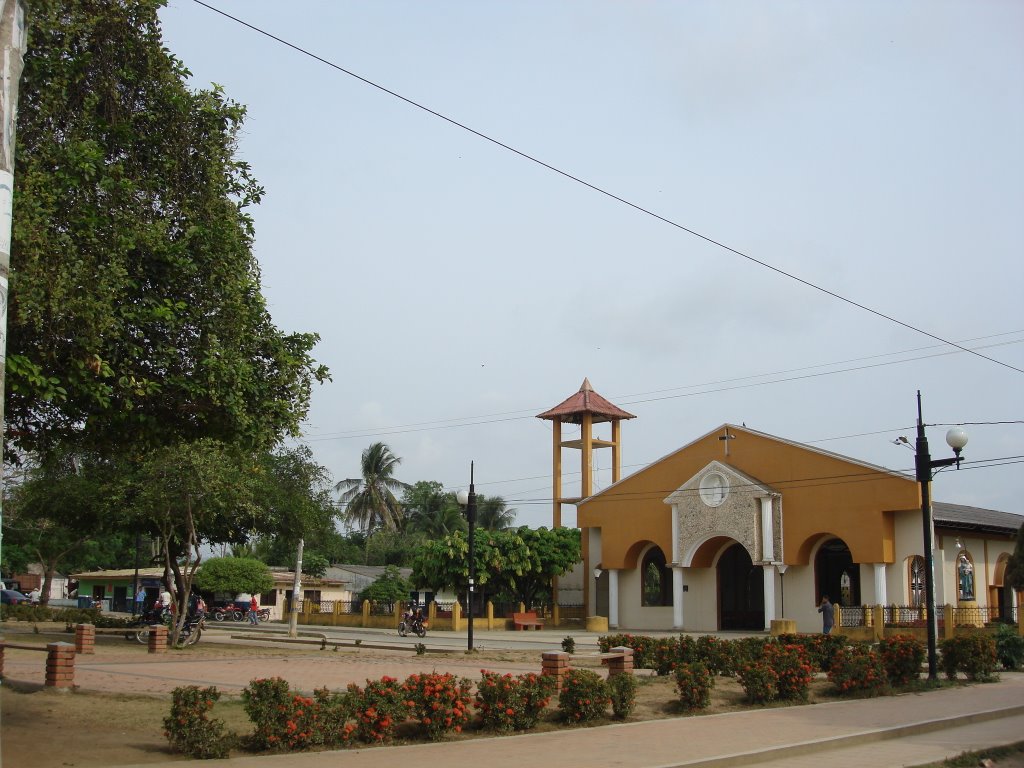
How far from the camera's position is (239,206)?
1112 cm

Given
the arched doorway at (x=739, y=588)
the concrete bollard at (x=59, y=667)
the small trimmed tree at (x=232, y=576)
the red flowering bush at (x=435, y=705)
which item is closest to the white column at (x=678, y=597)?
the arched doorway at (x=739, y=588)

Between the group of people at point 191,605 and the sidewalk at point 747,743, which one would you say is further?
the group of people at point 191,605

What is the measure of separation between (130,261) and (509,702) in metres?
6.09

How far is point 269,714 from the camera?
9.45m

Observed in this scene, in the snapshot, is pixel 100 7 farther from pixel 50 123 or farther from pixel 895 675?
pixel 895 675

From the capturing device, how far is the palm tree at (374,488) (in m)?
71.1

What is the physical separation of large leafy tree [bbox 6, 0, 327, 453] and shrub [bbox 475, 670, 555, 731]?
3.70 meters

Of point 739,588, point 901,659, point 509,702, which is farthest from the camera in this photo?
point 739,588

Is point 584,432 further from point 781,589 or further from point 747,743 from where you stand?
point 747,743

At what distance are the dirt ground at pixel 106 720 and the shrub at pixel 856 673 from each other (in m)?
0.36

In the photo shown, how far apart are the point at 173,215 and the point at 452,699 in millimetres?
5802

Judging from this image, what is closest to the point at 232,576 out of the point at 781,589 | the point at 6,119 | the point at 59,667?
the point at 781,589

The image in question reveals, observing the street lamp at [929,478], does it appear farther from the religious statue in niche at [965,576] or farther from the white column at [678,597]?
the white column at [678,597]

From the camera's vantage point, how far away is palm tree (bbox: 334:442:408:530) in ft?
233
